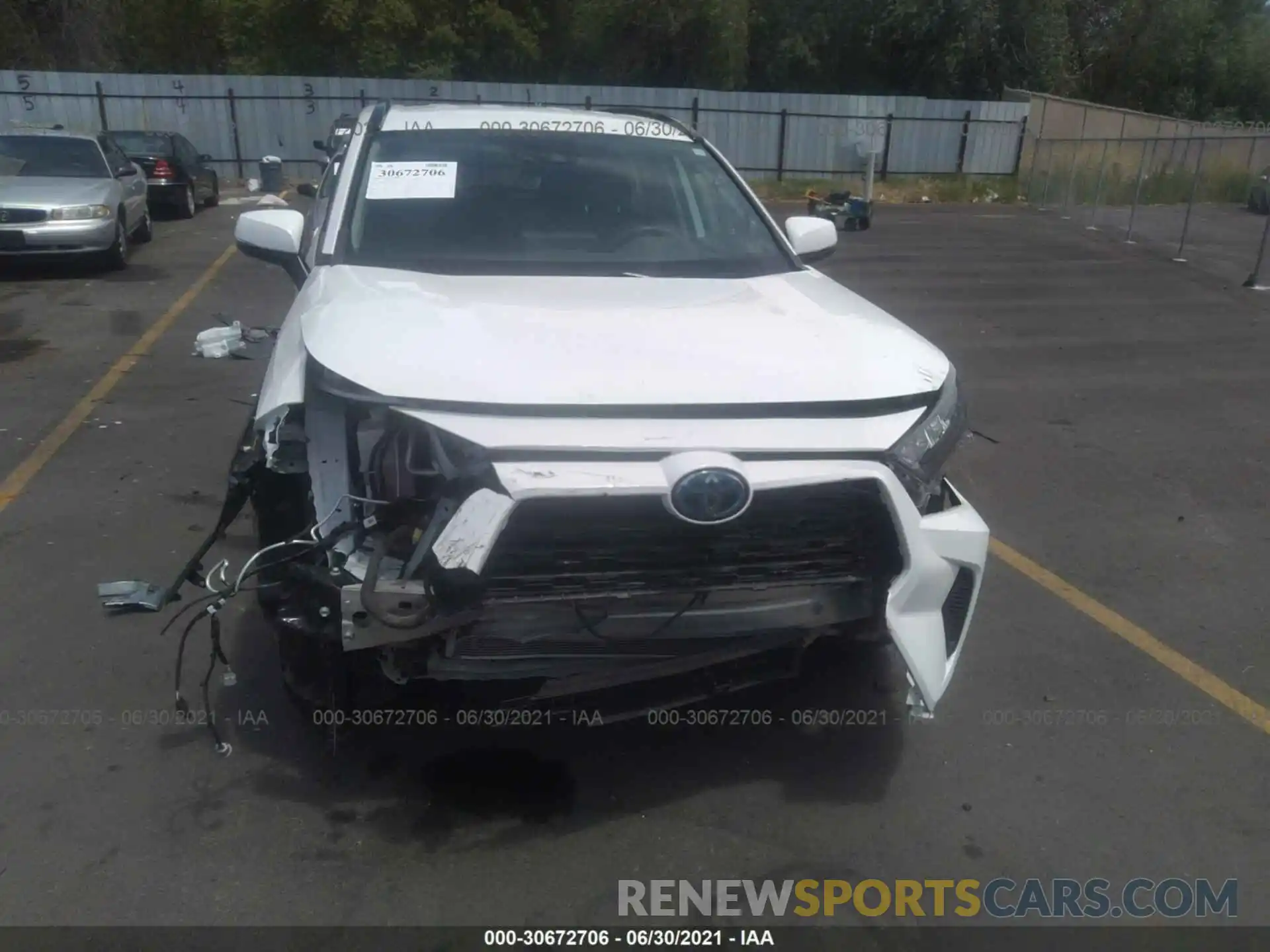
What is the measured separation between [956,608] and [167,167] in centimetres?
1661

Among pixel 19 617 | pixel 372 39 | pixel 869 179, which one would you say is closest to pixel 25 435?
pixel 19 617

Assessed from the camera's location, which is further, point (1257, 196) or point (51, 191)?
point (1257, 196)

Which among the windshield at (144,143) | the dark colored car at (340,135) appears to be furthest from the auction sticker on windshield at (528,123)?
the windshield at (144,143)

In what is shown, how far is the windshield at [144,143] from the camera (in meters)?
17.2

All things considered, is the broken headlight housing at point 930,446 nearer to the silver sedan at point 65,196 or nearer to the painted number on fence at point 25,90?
the silver sedan at point 65,196

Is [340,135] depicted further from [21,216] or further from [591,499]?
[21,216]

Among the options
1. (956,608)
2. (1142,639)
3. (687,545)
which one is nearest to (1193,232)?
(1142,639)

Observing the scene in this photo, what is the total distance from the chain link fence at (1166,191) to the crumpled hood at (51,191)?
13.2 meters

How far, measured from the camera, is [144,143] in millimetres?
17453

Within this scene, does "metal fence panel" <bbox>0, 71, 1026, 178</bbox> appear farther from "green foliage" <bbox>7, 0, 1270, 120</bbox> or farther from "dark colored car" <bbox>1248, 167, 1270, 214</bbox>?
"dark colored car" <bbox>1248, 167, 1270, 214</bbox>

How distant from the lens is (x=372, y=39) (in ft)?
103

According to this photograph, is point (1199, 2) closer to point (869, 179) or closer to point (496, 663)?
point (869, 179)

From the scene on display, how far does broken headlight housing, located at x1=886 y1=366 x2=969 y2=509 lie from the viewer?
2.92 metres

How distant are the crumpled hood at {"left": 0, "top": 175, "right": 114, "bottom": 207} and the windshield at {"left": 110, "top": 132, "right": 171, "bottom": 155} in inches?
229
